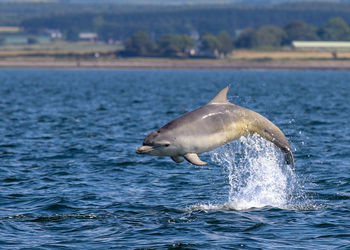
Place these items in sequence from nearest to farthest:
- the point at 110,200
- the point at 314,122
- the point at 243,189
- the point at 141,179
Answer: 1. the point at 110,200
2. the point at 243,189
3. the point at 141,179
4. the point at 314,122

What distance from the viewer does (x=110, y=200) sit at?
18.4m

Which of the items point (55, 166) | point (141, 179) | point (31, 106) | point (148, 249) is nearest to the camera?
point (148, 249)

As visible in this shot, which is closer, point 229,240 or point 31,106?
point 229,240

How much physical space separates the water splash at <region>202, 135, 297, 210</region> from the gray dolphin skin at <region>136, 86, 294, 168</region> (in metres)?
1.31

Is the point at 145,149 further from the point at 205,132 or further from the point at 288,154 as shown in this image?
the point at 288,154

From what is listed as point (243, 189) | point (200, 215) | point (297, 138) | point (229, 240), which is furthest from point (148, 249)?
point (297, 138)

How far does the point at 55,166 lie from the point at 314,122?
18908 millimetres

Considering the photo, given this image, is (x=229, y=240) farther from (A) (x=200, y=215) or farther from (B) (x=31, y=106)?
(B) (x=31, y=106)

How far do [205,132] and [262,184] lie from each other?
6.18 meters

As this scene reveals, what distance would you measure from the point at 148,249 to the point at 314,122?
2595cm

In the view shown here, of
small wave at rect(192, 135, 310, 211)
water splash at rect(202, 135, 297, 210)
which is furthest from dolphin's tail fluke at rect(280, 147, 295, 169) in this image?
water splash at rect(202, 135, 297, 210)

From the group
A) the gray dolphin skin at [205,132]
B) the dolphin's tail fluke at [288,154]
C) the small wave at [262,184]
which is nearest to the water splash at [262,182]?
the small wave at [262,184]

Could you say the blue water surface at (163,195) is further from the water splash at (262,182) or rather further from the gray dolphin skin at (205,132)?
the gray dolphin skin at (205,132)

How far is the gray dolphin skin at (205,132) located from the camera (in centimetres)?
1412
